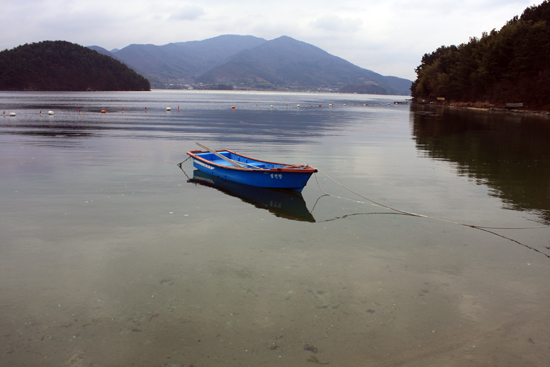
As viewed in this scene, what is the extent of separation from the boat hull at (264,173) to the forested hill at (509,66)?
8558 centimetres

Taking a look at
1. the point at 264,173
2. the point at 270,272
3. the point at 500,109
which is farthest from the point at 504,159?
the point at 500,109

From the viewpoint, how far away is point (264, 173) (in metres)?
16.5

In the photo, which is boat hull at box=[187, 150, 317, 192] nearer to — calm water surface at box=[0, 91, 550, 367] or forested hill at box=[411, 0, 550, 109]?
calm water surface at box=[0, 91, 550, 367]

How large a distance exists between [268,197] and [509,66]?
97976mm

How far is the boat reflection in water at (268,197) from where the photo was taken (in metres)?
14.1

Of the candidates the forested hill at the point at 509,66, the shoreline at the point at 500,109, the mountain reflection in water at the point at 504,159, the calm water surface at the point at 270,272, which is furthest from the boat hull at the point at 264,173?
the forested hill at the point at 509,66

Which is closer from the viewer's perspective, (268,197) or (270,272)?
(270,272)

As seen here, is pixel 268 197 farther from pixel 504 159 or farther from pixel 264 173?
pixel 504 159

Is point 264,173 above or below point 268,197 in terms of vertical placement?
above

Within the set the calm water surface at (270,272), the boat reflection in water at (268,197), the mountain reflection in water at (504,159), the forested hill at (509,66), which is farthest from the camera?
the forested hill at (509,66)

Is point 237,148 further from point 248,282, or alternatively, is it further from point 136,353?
point 136,353

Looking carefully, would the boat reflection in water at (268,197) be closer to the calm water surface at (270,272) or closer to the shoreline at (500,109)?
the calm water surface at (270,272)

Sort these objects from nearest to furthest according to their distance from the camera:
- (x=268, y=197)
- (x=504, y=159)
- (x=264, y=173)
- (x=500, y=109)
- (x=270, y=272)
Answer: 1. (x=270, y=272)
2. (x=268, y=197)
3. (x=264, y=173)
4. (x=504, y=159)
5. (x=500, y=109)

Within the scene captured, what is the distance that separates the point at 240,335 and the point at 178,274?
2.75 metres
